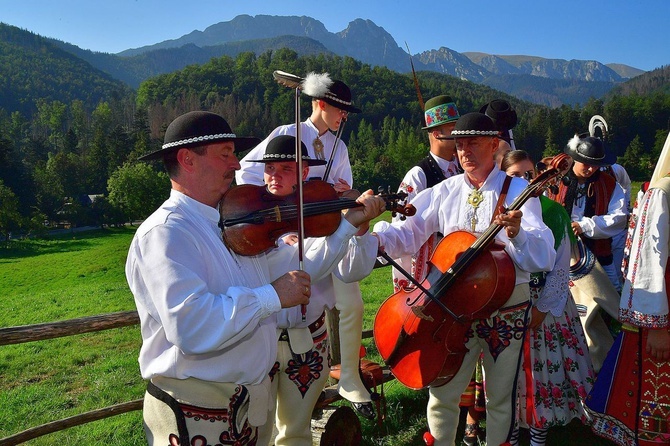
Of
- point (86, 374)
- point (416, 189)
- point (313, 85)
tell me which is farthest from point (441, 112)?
point (86, 374)

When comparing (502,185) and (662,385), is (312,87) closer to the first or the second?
(502,185)

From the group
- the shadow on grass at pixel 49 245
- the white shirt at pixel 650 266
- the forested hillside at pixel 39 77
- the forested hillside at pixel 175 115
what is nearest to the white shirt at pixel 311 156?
the white shirt at pixel 650 266

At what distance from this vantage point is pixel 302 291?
2.10m

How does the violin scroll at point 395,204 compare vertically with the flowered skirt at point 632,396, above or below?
above

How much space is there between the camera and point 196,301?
1881 millimetres

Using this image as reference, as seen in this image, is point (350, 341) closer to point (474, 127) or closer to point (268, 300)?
point (474, 127)

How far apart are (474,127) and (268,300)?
1870 millimetres

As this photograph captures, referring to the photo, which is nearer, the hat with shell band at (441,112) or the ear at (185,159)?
the ear at (185,159)

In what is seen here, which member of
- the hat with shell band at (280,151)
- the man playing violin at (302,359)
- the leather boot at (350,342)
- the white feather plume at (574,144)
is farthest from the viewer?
the white feather plume at (574,144)

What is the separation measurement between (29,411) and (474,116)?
6888 millimetres

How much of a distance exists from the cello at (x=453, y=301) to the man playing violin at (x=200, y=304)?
1.11 metres

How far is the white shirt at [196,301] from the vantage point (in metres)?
1.89

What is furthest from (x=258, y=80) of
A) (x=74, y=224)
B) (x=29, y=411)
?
(x=29, y=411)

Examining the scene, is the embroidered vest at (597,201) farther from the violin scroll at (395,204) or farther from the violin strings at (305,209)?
the violin strings at (305,209)
